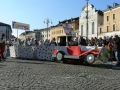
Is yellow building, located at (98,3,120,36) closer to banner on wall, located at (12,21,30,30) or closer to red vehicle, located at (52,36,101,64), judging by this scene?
banner on wall, located at (12,21,30,30)

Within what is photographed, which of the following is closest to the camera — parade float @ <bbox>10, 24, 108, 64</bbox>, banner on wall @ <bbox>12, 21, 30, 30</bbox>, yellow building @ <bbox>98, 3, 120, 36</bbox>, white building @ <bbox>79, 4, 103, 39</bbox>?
parade float @ <bbox>10, 24, 108, 64</bbox>

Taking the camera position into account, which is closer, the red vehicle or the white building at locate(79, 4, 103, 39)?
→ the red vehicle

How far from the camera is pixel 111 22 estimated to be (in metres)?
65.9

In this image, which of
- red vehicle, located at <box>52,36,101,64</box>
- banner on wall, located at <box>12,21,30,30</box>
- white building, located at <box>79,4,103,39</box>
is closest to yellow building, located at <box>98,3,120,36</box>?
white building, located at <box>79,4,103,39</box>

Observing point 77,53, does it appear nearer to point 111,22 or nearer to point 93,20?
point 111,22

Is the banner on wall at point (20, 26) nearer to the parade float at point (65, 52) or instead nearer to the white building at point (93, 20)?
the parade float at point (65, 52)

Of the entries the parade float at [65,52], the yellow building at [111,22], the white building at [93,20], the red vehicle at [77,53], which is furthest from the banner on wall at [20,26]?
the white building at [93,20]

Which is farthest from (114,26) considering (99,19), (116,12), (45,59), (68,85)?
(68,85)

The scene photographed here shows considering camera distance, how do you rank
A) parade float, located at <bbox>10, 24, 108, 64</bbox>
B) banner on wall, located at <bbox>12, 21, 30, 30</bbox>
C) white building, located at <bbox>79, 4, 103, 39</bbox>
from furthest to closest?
white building, located at <bbox>79, 4, 103, 39</bbox>, banner on wall, located at <bbox>12, 21, 30, 30</bbox>, parade float, located at <bbox>10, 24, 108, 64</bbox>

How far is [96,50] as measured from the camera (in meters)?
13.4

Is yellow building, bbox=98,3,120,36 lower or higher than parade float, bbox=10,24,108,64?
higher

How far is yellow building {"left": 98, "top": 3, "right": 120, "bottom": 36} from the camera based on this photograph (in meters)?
63.1

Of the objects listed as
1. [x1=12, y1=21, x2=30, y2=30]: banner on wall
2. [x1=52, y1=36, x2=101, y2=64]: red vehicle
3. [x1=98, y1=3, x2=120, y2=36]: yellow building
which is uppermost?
[x1=98, y1=3, x2=120, y2=36]: yellow building

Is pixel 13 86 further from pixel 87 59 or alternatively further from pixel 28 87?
pixel 87 59
